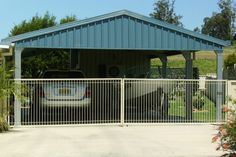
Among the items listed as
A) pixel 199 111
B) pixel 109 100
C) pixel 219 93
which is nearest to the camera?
pixel 109 100

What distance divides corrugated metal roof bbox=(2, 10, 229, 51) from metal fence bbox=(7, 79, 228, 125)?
123cm

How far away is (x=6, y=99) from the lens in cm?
1728

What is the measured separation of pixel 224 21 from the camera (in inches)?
4296

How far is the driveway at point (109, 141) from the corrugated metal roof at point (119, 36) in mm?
2774

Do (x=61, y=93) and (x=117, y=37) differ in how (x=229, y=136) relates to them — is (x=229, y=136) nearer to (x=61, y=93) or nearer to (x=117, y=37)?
(x=61, y=93)

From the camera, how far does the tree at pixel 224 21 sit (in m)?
108

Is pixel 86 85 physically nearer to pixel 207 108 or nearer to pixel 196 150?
pixel 207 108

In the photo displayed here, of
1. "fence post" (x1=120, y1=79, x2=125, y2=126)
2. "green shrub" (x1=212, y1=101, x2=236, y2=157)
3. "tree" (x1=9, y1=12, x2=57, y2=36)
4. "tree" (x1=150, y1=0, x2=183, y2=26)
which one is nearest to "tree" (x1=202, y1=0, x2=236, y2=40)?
"tree" (x1=150, y1=0, x2=183, y2=26)

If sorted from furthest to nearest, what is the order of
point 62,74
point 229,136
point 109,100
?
point 62,74, point 109,100, point 229,136

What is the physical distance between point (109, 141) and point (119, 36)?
5.42 meters

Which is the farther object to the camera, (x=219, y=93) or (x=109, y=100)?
(x=219, y=93)

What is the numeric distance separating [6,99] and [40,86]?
4.50 feet

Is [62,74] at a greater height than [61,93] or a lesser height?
greater

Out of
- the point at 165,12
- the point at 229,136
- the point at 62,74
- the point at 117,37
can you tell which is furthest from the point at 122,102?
the point at 165,12
